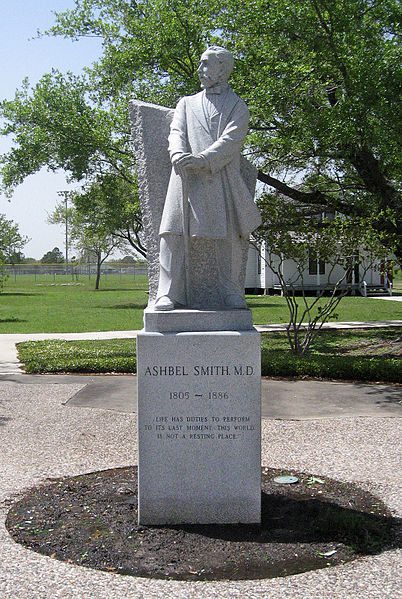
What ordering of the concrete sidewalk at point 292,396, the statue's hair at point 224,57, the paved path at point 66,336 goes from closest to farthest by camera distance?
the statue's hair at point 224,57, the concrete sidewalk at point 292,396, the paved path at point 66,336

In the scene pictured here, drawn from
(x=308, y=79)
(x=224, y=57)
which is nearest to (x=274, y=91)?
(x=308, y=79)

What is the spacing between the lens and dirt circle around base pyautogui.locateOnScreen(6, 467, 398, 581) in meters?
4.86

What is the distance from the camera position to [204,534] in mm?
5430

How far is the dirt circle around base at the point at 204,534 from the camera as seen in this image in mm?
4864

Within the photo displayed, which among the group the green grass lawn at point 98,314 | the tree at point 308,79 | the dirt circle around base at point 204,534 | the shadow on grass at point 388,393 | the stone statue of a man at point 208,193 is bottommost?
the dirt circle around base at point 204,534

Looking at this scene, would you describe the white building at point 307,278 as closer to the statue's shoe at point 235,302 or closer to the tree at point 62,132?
the tree at point 62,132

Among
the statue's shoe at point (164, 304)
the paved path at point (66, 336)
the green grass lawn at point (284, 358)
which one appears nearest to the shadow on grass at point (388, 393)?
the green grass lawn at point (284, 358)

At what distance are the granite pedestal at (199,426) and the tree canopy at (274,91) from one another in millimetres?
7869

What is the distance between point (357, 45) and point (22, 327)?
13.3 metres

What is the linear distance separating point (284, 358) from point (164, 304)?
7907mm

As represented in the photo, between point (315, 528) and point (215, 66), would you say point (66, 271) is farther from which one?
point (315, 528)

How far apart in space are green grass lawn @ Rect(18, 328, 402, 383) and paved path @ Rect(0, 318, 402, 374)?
0.83ft

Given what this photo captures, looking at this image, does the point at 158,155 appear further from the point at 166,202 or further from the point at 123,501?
the point at 123,501

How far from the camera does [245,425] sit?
221 inches
